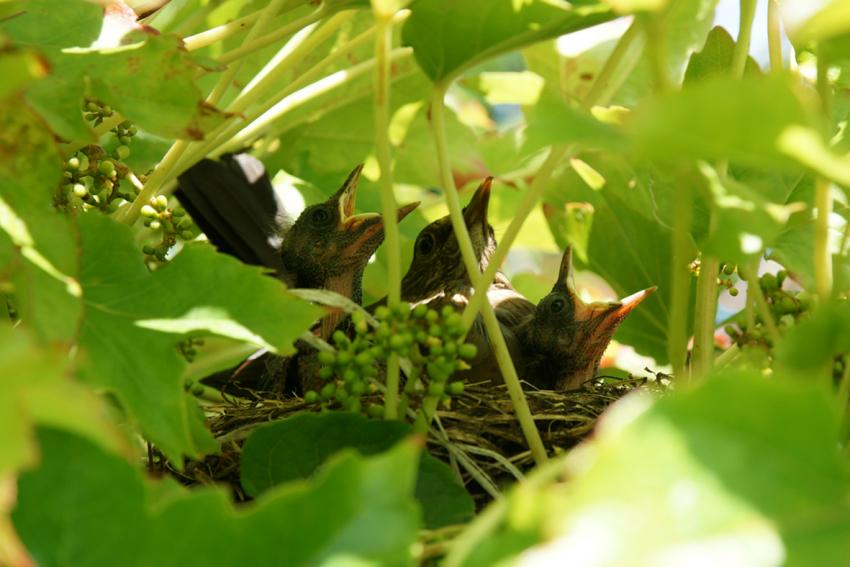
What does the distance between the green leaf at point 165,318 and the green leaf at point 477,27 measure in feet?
0.94

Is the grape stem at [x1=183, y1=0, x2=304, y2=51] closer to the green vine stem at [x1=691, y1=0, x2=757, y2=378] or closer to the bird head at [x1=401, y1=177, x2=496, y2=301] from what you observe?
the green vine stem at [x1=691, y1=0, x2=757, y2=378]

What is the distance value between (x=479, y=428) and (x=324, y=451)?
0.37m

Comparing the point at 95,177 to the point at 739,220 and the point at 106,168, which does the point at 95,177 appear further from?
the point at 739,220

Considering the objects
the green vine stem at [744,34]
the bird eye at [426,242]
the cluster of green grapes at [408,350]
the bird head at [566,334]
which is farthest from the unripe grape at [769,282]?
the bird eye at [426,242]

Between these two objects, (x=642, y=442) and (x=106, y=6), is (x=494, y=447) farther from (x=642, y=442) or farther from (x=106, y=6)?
(x=642, y=442)

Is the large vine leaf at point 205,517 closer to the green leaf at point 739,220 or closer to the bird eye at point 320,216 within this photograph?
the green leaf at point 739,220

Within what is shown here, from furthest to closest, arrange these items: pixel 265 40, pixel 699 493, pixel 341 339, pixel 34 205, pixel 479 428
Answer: pixel 479 428 < pixel 265 40 < pixel 341 339 < pixel 34 205 < pixel 699 493

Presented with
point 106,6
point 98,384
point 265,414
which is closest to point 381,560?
point 98,384

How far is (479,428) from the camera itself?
147 cm

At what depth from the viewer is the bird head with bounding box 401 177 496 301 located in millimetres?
2082

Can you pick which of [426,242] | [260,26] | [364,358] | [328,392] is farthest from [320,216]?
[364,358]

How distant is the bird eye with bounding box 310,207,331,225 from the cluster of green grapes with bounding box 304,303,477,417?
0.95 m

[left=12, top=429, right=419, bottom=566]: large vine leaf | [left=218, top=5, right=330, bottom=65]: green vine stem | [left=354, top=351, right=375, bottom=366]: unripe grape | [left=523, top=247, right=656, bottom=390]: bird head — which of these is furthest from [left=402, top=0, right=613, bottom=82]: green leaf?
[left=523, top=247, right=656, bottom=390]: bird head

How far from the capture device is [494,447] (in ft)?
4.74
